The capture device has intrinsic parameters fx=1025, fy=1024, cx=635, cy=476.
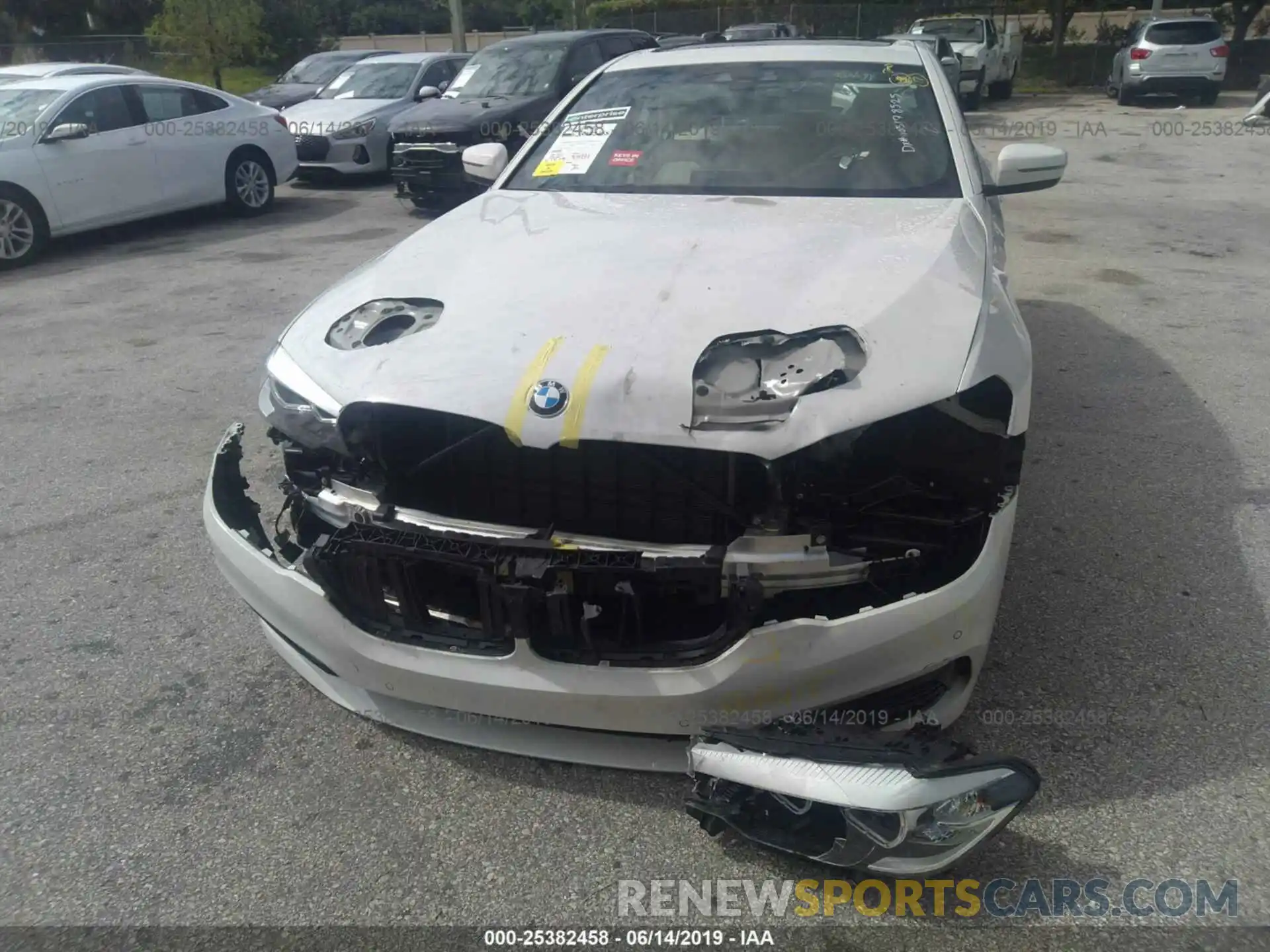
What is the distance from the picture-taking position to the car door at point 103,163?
9047 mm

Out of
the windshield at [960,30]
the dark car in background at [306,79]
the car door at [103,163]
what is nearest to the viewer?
the car door at [103,163]

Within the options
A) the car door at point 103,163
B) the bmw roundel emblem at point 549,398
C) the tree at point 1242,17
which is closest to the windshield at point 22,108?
the car door at point 103,163

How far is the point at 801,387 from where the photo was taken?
227 centimetres

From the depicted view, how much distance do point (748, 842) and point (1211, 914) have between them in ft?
3.19

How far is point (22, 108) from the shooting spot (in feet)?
30.0

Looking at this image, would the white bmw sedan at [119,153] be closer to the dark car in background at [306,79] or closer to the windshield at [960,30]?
the dark car in background at [306,79]

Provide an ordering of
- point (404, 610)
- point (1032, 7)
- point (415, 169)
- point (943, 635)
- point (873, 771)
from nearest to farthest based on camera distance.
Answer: point (873, 771) → point (943, 635) → point (404, 610) → point (415, 169) → point (1032, 7)

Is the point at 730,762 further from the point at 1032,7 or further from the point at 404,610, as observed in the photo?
the point at 1032,7

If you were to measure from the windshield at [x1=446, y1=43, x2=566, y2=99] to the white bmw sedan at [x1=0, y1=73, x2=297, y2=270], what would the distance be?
2.11 meters

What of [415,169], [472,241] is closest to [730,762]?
[472,241]

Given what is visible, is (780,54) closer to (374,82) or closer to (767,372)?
(767,372)

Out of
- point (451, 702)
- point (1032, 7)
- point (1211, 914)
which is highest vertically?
point (451, 702)

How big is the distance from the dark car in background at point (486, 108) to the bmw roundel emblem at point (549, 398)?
26.7 feet

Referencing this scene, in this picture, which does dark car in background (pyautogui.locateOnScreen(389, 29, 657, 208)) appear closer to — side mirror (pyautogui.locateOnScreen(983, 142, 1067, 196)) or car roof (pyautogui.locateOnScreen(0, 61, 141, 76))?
car roof (pyautogui.locateOnScreen(0, 61, 141, 76))
